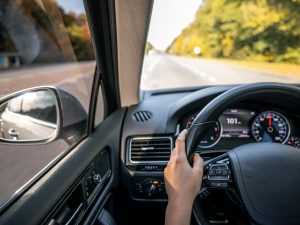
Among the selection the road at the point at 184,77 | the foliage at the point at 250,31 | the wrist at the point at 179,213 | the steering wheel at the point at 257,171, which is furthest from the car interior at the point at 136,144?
the foliage at the point at 250,31

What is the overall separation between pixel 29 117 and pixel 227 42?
100 ft

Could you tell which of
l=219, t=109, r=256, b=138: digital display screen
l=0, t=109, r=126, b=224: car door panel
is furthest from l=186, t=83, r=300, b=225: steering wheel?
l=219, t=109, r=256, b=138: digital display screen

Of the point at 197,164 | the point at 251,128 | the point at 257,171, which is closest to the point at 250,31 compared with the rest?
the point at 251,128

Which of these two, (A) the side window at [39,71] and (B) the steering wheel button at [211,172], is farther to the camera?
(B) the steering wheel button at [211,172]

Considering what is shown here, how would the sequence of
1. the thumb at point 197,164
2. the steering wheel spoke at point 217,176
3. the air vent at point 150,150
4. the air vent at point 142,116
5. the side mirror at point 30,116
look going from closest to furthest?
1. the thumb at point 197,164
2. the side mirror at point 30,116
3. the steering wheel spoke at point 217,176
4. the air vent at point 150,150
5. the air vent at point 142,116

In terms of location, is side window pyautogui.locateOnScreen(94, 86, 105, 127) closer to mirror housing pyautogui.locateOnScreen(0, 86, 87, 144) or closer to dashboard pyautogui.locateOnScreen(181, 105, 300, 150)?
mirror housing pyautogui.locateOnScreen(0, 86, 87, 144)

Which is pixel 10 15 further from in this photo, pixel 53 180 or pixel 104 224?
pixel 104 224

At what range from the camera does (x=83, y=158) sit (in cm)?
190

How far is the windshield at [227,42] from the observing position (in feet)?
9.45

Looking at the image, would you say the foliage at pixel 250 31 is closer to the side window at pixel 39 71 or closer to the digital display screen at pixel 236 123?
the digital display screen at pixel 236 123

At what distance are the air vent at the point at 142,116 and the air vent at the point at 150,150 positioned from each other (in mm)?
198

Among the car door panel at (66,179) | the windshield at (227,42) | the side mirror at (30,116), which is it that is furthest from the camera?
the windshield at (227,42)

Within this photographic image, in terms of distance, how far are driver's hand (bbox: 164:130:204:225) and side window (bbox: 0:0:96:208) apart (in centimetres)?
65

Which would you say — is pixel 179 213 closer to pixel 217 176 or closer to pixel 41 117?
pixel 217 176
